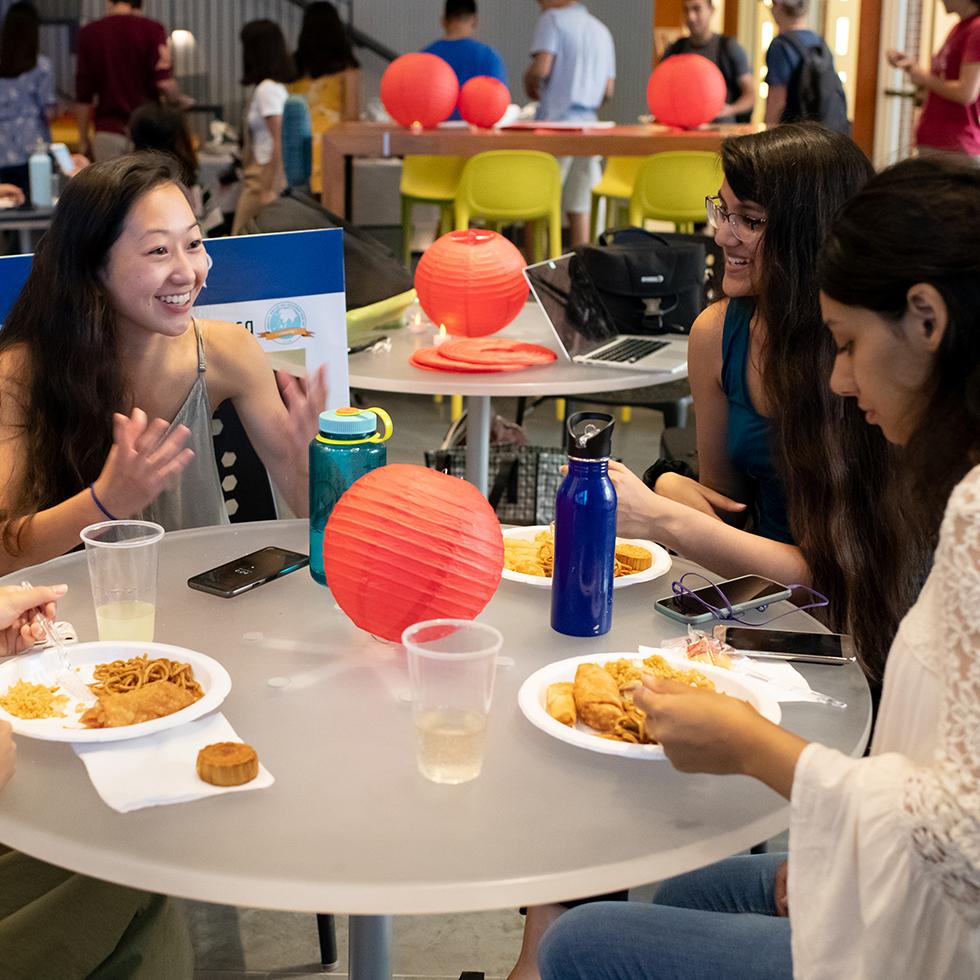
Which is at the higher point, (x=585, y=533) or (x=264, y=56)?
(x=264, y=56)

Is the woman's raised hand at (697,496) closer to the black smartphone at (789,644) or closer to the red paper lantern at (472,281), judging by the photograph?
the black smartphone at (789,644)

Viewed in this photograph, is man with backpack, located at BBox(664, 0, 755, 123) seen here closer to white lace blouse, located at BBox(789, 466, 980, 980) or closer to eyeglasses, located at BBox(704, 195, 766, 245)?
eyeglasses, located at BBox(704, 195, 766, 245)

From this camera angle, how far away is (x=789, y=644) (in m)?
1.56

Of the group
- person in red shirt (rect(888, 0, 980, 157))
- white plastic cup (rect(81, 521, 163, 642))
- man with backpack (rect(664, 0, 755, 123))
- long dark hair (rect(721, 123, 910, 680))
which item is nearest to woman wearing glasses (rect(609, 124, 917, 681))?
long dark hair (rect(721, 123, 910, 680))

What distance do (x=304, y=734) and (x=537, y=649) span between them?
349 millimetres

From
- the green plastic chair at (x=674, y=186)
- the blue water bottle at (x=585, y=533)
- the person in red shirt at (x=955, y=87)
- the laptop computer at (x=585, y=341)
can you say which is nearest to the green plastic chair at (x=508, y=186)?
the green plastic chair at (x=674, y=186)

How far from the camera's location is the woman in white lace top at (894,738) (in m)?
1.07

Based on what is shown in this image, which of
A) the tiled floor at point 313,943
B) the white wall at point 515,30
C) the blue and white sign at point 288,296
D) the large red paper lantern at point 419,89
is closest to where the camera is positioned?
the tiled floor at point 313,943

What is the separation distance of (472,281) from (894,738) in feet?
7.02

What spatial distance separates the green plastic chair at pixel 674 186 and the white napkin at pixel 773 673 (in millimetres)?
4681

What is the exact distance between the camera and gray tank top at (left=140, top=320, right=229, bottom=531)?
2.35m

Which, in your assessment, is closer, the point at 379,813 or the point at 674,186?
the point at 379,813

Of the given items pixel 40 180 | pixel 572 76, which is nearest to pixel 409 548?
pixel 40 180

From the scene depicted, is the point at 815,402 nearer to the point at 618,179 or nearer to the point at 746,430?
the point at 746,430
